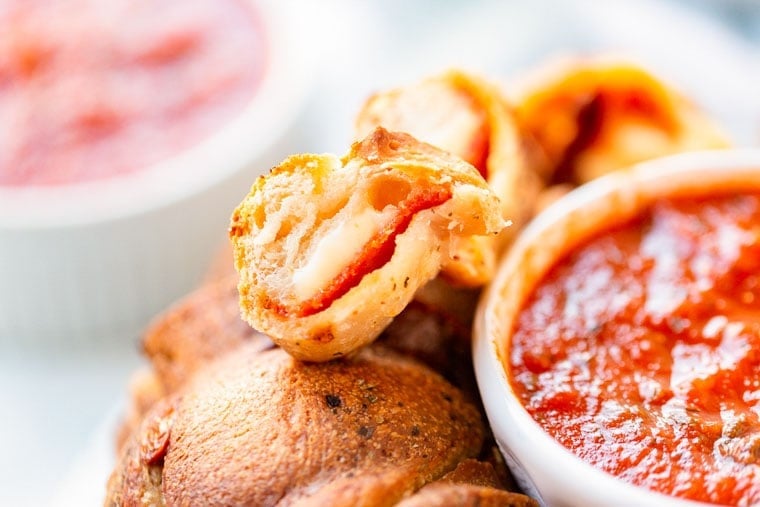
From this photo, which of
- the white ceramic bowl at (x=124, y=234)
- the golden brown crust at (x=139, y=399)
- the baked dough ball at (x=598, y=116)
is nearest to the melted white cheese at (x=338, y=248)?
the golden brown crust at (x=139, y=399)

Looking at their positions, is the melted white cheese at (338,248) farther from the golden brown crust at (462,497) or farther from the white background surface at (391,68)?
the white background surface at (391,68)

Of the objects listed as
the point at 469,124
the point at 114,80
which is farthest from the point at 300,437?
the point at 114,80

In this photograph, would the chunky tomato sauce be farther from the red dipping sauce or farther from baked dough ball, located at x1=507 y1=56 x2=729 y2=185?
the red dipping sauce

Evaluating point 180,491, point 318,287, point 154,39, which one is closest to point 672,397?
point 318,287

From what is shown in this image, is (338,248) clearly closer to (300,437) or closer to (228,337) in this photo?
(300,437)

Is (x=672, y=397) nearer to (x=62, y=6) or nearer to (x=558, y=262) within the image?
(x=558, y=262)

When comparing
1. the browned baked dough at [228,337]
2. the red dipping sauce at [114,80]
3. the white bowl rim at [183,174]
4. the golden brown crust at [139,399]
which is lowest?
the golden brown crust at [139,399]

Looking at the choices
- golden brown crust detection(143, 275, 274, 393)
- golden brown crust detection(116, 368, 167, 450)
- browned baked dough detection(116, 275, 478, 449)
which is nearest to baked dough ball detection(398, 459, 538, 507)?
browned baked dough detection(116, 275, 478, 449)
